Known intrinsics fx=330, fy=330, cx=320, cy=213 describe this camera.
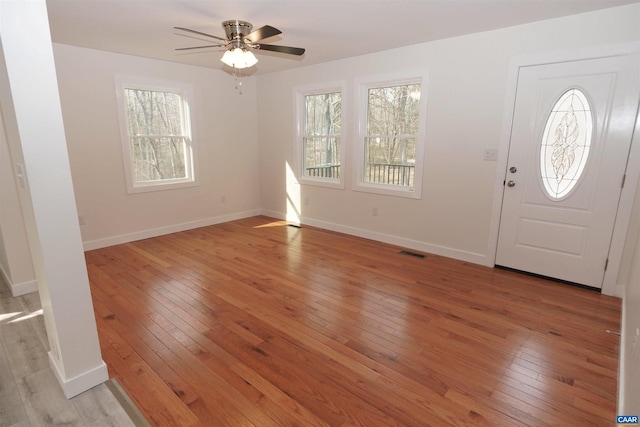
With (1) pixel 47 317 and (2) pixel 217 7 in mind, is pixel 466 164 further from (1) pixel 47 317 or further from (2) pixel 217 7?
(1) pixel 47 317

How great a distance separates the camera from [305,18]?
2977 mm

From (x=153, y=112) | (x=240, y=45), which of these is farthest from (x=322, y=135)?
(x=153, y=112)

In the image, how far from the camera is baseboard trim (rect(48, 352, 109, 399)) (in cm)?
181

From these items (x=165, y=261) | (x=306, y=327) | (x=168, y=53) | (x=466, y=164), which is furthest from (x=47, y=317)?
(x=466, y=164)

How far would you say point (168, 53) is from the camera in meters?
4.20

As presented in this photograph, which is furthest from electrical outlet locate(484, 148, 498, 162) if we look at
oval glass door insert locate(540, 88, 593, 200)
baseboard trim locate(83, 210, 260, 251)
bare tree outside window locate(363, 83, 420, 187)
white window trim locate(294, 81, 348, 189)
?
baseboard trim locate(83, 210, 260, 251)

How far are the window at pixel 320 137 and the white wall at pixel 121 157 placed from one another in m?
1.06

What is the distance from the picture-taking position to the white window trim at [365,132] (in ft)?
12.9

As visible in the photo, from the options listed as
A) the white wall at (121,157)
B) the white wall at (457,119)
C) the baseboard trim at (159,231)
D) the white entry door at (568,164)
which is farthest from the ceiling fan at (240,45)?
the baseboard trim at (159,231)

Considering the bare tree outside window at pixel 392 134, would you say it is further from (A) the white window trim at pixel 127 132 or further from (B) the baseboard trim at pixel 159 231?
(A) the white window trim at pixel 127 132

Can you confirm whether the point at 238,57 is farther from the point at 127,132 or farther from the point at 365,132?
the point at 127,132

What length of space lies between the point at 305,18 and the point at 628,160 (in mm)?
3055

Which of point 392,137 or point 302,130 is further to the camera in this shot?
point 302,130

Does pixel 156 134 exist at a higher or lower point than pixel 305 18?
lower
